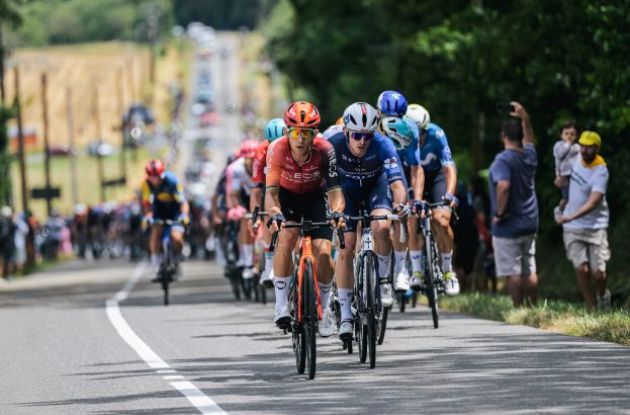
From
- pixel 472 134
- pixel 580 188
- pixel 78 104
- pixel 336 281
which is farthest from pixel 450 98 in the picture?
pixel 78 104

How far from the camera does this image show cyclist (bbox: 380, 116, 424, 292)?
17.4 m

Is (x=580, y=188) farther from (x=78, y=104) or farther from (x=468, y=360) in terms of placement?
(x=78, y=104)

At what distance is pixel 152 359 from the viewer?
585 inches

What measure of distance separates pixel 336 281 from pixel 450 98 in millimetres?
A: 20595

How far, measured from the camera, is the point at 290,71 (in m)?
56.3

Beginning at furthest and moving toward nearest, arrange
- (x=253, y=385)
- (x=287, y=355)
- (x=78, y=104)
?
(x=78, y=104) → (x=287, y=355) → (x=253, y=385)

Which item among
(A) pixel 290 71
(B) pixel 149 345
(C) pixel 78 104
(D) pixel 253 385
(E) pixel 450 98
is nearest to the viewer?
(D) pixel 253 385

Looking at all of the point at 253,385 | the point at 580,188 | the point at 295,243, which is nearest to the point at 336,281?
the point at 295,243

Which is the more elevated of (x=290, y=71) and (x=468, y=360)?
(x=290, y=71)

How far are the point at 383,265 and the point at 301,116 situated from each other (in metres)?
1.98

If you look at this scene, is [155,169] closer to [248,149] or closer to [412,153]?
[248,149]

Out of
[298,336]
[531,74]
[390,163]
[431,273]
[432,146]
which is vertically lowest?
[298,336]

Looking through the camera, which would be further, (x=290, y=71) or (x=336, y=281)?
(x=290, y=71)

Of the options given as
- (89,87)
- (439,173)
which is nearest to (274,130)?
(439,173)
